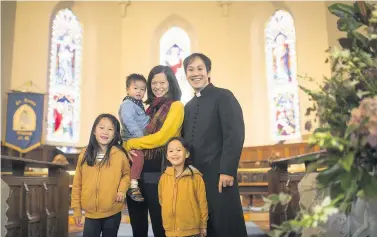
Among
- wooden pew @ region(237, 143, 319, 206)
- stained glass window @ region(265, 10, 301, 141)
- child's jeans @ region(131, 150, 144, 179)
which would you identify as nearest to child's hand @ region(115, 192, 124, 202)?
child's jeans @ region(131, 150, 144, 179)

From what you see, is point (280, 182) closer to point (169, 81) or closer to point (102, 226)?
point (169, 81)

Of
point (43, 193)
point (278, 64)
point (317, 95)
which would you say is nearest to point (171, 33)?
point (278, 64)

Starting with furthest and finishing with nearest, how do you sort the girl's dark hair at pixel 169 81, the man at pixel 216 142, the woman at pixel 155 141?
the girl's dark hair at pixel 169 81 → the woman at pixel 155 141 → the man at pixel 216 142

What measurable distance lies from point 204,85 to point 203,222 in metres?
0.82

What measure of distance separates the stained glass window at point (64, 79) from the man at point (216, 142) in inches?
314

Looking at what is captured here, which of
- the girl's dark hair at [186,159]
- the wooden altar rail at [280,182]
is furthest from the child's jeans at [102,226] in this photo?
the wooden altar rail at [280,182]

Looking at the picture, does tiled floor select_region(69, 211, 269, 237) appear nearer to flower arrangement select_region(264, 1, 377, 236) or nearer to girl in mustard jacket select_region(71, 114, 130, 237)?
girl in mustard jacket select_region(71, 114, 130, 237)

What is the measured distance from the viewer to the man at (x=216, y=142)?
6.88 feet

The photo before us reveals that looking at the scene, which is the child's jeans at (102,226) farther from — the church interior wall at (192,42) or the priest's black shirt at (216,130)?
the church interior wall at (192,42)

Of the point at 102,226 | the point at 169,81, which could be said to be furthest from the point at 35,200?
the point at 169,81

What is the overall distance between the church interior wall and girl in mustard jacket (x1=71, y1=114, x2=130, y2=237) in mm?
7665

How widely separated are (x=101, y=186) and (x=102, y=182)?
0.08ft

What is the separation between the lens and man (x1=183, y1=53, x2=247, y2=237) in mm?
2096

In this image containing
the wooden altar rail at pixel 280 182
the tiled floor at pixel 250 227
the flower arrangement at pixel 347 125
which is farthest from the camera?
the tiled floor at pixel 250 227
